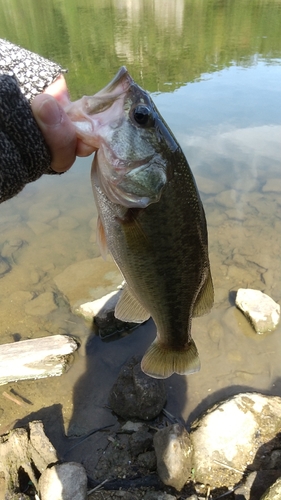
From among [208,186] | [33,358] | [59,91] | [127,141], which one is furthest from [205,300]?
[208,186]

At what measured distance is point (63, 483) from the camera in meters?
3.63

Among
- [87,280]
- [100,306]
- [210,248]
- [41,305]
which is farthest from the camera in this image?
[210,248]

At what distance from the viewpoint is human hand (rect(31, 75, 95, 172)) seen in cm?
171

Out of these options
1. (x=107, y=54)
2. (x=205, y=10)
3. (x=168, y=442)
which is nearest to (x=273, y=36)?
(x=107, y=54)

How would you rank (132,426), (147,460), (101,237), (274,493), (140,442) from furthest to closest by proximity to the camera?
(132,426) → (140,442) → (147,460) → (274,493) → (101,237)

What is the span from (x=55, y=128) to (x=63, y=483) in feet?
10.9

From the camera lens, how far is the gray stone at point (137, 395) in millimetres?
4598

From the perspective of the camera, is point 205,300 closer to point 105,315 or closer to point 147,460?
point 147,460

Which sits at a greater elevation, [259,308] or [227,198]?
[227,198]

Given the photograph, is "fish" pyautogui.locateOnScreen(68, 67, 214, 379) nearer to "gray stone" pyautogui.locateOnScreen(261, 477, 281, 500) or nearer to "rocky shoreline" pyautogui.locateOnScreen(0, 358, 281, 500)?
"gray stone" pyautogui.locateOnScreen(261, 477, 281, 500)

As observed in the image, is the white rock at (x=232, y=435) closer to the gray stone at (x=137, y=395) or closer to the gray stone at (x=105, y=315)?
the gray stone at (x=137, y=395)

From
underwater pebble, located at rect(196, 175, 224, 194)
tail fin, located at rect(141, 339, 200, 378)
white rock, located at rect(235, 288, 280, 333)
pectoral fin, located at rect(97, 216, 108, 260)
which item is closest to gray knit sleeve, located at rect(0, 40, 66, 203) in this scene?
pectoral fin, located at rect(97, 216, 108, 260)

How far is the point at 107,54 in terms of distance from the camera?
70.3 ft

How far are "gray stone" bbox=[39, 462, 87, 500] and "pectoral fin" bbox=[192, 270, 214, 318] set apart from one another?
229cm
